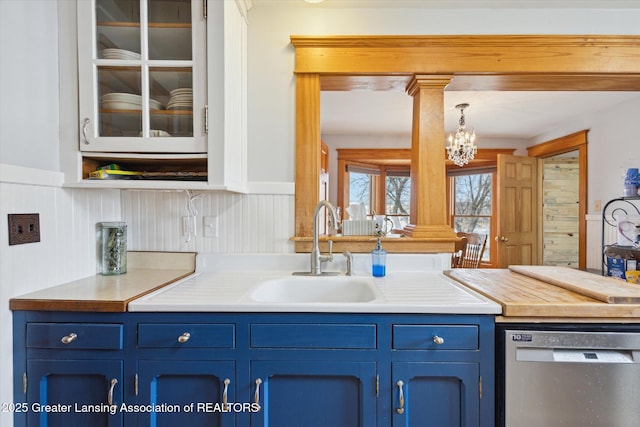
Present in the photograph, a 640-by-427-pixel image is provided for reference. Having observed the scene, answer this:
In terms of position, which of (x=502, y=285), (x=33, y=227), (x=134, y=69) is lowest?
(x=502, y=285)

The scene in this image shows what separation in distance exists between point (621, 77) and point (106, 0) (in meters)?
2.64

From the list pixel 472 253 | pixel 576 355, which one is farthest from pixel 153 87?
pixel 472 253

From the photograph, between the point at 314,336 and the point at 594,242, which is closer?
the point at 314,336

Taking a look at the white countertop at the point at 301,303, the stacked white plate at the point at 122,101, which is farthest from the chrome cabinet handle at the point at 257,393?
the stacked white plate at the point at 122,101

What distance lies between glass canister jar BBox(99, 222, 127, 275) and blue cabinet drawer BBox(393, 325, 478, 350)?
140 cm

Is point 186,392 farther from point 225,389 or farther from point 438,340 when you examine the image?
point 438,340

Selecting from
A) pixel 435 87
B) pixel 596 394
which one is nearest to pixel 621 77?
pixel 435 87

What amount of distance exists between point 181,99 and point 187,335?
1.00 meters

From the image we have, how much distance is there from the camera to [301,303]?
1.17 meters

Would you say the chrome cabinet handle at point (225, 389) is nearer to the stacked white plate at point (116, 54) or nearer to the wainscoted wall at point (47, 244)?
the wainscoted wall at point (47, 244)

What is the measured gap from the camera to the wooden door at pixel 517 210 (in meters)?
3.99

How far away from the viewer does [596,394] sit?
3.61 feet

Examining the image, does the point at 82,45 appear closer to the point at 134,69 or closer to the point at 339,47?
the point at 134,69

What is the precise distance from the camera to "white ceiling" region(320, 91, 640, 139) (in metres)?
2.99
